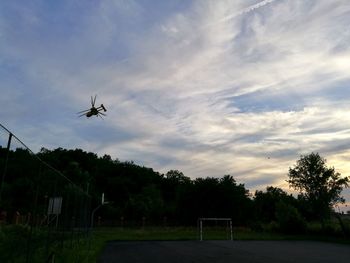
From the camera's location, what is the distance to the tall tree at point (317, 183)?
44.6 m

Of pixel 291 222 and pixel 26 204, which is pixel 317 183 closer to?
pixel 291 222

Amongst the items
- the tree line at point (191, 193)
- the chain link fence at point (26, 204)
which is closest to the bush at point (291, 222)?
the tree line at point (191, 193)

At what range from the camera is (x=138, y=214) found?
2345 inches

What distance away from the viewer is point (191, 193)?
188 ft

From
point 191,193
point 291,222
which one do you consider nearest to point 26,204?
point 291,222

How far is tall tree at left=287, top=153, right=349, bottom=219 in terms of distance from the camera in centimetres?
4456

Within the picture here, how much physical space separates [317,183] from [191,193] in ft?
60.9

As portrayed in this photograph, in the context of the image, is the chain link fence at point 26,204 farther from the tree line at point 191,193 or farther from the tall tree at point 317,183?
the tall tree at point 317,183

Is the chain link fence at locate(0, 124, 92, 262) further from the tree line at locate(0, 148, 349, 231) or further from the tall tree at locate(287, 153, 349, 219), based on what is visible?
the tall tree at locate(287, 153, 349, 219)

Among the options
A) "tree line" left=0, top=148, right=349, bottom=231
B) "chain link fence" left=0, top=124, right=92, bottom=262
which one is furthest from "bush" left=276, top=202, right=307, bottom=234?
"chain link fence" left=0, top=124, right=92, bottom=262

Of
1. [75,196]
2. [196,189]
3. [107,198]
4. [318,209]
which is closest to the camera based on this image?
[75,196]

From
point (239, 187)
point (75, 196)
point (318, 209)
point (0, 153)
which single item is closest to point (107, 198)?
point (239, 187)

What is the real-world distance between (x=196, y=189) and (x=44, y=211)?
4839 centimetres

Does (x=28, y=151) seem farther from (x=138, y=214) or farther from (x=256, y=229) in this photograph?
(x=138, y=214)
